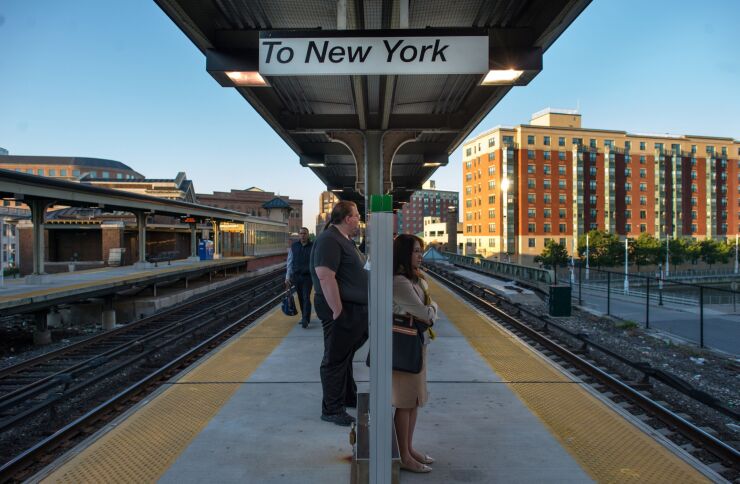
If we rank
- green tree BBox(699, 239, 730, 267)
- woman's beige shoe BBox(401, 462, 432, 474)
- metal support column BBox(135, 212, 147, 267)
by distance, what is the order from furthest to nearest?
1. green tree BBox(699, 239, 730, 267)
2. metal support column BBox(135, 212, 147, 267)
3. woman's beige shoe BBox(401, 462, 432, 474)

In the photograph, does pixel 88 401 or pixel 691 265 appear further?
pixel 691 265

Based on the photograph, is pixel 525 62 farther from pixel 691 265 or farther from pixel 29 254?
pixel 691 265

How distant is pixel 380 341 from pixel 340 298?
163cm

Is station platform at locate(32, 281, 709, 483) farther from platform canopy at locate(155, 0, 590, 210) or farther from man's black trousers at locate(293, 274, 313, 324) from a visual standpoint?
platform canopy at locate(155, 0, 590, 210)

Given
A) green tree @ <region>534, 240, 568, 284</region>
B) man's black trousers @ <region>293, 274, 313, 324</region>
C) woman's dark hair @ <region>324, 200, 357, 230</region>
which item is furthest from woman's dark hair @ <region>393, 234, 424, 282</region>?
green tree @ <region>534, 240, 568, 284</region>

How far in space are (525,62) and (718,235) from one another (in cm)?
10267

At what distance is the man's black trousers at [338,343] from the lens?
171 inches

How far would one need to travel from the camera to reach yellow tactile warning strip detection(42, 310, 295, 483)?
3.67 m

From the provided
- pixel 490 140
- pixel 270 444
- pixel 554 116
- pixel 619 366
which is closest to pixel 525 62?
pixel 270 444

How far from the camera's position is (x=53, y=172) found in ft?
377

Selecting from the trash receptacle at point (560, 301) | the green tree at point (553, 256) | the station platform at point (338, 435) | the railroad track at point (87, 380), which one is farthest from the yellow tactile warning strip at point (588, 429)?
the green tree at point (553, 256)

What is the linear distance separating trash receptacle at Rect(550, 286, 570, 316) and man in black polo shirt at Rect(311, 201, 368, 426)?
35.6 ft

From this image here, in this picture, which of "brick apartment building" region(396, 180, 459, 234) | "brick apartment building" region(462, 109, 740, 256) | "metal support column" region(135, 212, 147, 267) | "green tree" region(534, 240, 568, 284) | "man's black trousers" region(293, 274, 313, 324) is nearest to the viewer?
"man's black trousers" region(293, 274, 313, 324)

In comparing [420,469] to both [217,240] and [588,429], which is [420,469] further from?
[217,240]
